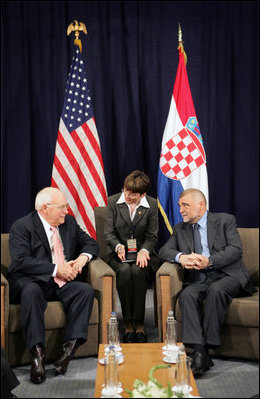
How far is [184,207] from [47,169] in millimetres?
2241

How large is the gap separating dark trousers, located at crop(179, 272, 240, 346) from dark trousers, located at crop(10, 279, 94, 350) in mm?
585

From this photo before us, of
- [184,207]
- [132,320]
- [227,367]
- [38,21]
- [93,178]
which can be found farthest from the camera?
[38,21]

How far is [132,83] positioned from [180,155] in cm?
98

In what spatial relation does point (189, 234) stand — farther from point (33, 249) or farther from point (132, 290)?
point (33, 249)

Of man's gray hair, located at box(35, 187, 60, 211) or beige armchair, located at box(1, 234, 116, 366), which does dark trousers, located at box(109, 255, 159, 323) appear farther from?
man's gray hair, located at box(35, 187, 60, 211)

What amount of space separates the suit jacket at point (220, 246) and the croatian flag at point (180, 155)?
127 cm

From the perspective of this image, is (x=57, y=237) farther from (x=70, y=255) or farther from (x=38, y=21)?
(x=38, y=21)

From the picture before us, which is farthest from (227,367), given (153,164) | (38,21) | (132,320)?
(38,21)

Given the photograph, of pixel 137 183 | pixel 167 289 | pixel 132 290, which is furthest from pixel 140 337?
pixel 137 183

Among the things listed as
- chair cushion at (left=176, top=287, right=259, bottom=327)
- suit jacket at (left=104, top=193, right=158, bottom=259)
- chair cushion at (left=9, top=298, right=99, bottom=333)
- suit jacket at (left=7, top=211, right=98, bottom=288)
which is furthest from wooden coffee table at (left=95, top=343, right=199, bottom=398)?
suit jacket at (left=104, top=193, right=158, bottom=259)

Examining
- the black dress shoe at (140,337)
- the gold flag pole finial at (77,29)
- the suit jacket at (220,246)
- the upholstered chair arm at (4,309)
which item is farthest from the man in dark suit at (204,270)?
the gold flag pole finial at (77,29)

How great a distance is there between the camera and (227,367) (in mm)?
3176

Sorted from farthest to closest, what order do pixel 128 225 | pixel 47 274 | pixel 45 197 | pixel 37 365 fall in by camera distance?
pixel 128 225 < pixel 45 197 < pixel 47 274 < pixel 37 365

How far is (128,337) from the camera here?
3615mm
